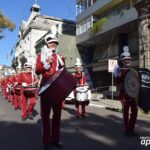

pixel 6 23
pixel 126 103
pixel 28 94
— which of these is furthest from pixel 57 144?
pixel 6 23

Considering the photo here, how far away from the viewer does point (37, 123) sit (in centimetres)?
987

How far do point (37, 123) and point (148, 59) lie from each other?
11526 mm

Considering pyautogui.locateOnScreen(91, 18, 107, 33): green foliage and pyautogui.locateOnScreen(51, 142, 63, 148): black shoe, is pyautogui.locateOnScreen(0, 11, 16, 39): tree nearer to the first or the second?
pyautogui.locateOnScreen(91, 18, 107, 33): green foliage

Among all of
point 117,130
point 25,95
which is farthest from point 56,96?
point 25,95

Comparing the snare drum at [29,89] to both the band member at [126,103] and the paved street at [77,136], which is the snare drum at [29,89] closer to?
the paved street at [77,136]

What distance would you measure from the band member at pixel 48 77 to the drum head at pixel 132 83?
196 cm

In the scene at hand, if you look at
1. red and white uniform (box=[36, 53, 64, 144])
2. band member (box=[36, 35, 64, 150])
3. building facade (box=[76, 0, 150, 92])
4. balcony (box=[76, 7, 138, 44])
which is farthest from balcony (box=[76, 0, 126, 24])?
red and white uniform (box=[36, 53, 64, 144])

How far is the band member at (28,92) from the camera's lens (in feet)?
35.2

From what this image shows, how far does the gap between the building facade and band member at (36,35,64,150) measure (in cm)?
1418

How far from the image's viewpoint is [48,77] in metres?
6.21

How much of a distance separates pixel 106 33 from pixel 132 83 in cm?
2181

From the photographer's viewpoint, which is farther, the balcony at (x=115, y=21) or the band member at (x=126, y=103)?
the balcony at (x=115, y=21)

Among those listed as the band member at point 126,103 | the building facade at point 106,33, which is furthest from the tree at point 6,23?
the band member at point 126,103

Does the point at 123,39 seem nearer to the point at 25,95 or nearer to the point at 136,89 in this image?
the point at 25,95
